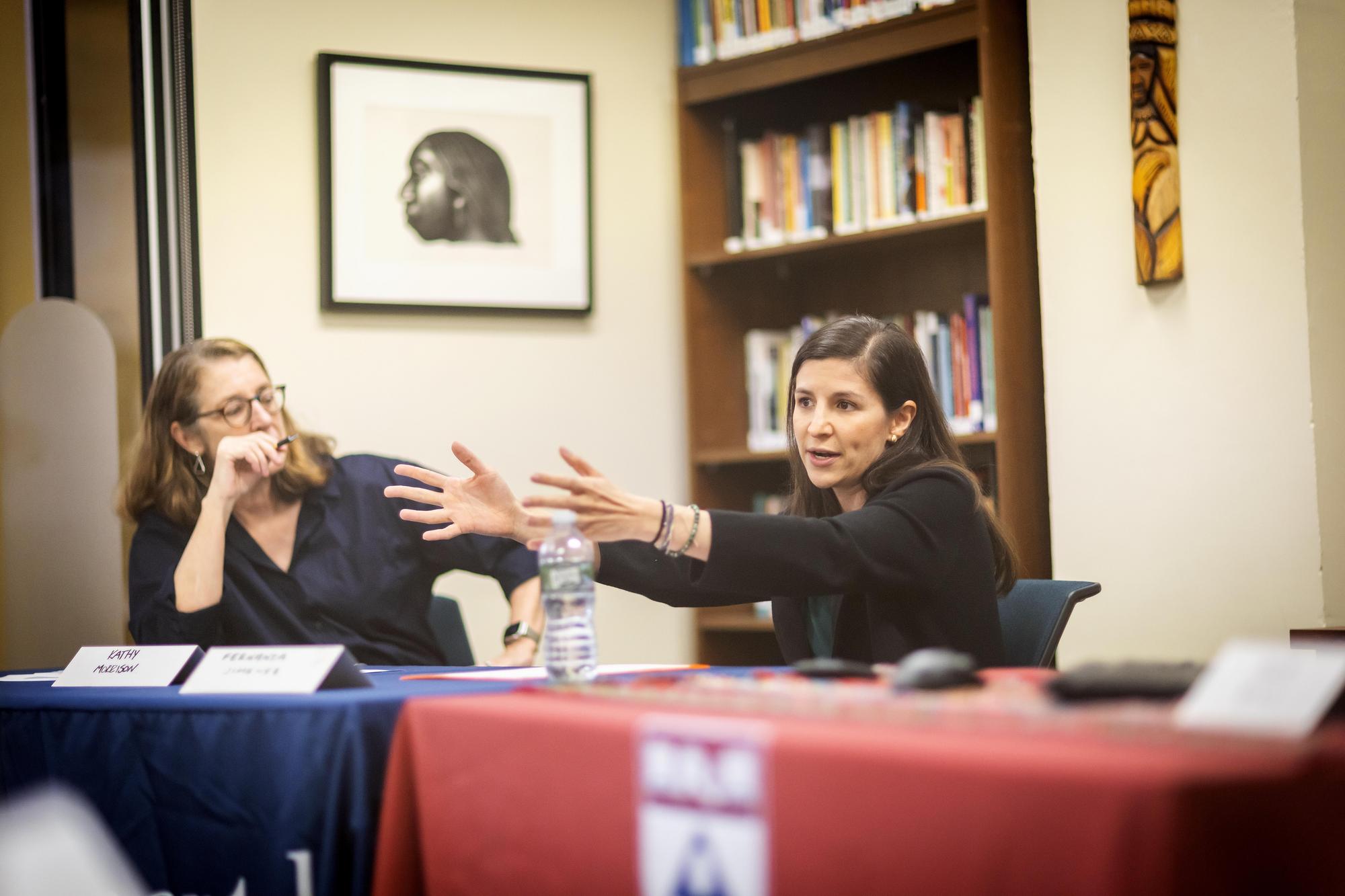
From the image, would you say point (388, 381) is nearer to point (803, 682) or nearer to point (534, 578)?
point (534, 578)

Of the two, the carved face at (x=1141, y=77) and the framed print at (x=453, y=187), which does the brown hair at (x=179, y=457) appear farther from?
the carved face at (x=1141, y=77)

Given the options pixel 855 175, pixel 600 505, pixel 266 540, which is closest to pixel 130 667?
pixel 600 505

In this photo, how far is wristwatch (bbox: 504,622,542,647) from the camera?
2502mm

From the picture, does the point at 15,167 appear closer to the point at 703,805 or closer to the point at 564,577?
the point at 564,577

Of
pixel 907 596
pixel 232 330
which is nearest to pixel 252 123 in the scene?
pixel 232 330

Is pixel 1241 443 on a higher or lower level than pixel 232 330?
lower

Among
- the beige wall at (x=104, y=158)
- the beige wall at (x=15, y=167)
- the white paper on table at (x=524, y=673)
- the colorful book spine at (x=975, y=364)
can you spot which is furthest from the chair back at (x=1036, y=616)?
the beige wall at (x=15, y=167)

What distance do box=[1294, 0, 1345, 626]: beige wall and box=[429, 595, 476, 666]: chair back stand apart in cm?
169

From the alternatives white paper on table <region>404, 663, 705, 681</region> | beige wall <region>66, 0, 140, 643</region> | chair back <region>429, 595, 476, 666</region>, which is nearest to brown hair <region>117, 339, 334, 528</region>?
chair back <region>429, 595, 476, 666</region>

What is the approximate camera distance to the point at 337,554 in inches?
97.8

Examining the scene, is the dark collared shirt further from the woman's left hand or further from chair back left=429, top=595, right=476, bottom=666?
the woman's left hand

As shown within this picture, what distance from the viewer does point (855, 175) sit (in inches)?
131

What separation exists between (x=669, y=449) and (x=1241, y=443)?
1578mm

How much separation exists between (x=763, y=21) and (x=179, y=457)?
6.12ft
